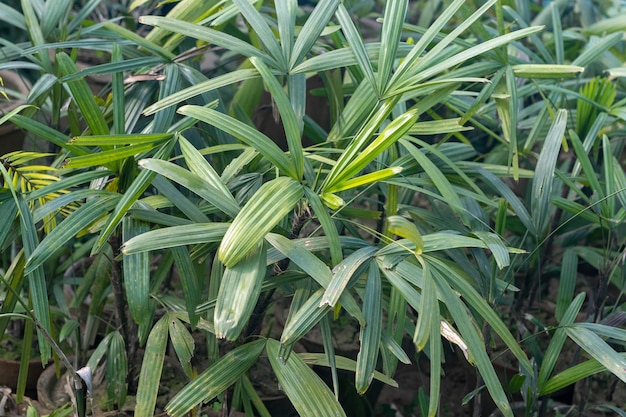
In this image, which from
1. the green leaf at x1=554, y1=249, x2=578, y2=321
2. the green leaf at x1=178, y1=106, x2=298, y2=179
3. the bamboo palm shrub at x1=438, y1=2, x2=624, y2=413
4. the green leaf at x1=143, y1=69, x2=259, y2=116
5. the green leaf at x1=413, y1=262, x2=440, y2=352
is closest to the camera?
the green leaf at x1=413, y1=262, x2=440, y2=352

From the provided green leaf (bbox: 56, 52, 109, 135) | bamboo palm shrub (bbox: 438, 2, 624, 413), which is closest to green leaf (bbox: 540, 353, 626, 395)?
bamboo palm shrub (bbox: 438, 2, 624, 413)

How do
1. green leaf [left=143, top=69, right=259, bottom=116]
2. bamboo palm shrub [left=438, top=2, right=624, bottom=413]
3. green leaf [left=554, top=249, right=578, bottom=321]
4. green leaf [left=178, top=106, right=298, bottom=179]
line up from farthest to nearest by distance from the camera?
green leaf [left=554, top=249, right=578, bottom=321] < bamboo palm shrub [left=438, top=2, right=624, bottom=413] < green leaf [left=143, top=69, right=259, bottom=116] < green leaf [left=178, top=106, right=298, bottom=179]

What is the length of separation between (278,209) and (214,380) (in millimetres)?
257

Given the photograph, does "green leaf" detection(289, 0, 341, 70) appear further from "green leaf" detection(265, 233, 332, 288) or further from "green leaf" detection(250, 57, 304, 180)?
Result: "green leaf" detection(265, 233, 332, 288)

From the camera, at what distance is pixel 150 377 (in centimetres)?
89

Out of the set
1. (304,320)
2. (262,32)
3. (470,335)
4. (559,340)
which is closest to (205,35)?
(262,32)

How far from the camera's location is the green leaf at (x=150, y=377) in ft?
2.88

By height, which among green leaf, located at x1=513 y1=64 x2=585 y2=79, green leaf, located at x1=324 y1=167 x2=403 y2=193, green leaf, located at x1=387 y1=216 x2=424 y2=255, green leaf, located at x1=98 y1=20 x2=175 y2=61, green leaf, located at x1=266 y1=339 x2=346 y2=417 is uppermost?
green leaf, located at x1=98 y1=20 x2=175 y2=61

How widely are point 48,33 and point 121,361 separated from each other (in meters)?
0.54

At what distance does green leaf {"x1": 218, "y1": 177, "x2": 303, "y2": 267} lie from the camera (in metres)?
0.71

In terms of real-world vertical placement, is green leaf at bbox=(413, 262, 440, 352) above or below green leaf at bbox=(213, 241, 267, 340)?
below

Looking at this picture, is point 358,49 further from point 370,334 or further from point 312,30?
point 370,334

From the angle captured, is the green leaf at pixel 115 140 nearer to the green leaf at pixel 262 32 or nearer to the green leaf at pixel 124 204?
the green leaf at pixel 124 204

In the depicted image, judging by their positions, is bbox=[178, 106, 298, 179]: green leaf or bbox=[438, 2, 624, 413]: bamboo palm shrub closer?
bbox=[178, 106, 298, 179]: green leaf
